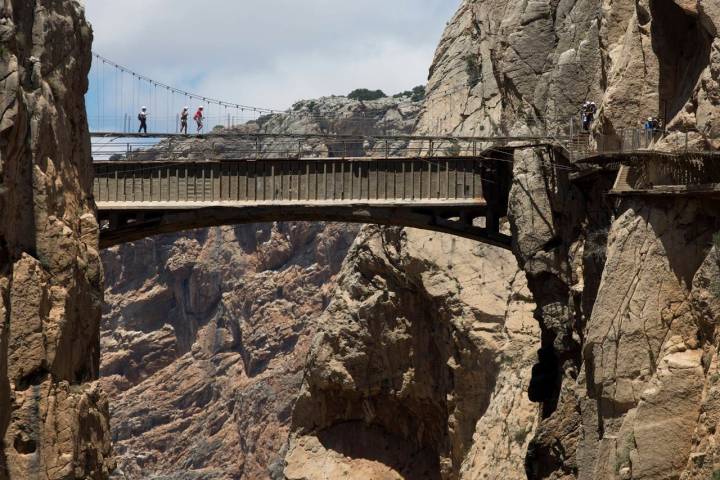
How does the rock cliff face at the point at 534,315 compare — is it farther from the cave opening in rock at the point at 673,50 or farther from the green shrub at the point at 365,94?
the green shrub at the point at 365,94

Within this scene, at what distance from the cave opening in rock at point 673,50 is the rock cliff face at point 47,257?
15194 millimetres

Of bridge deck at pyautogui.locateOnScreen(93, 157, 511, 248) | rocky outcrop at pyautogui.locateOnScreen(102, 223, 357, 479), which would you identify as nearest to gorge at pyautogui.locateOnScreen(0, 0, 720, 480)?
bridge deck at pyautogui.locateOnScreen(93, 157, 511, 248)

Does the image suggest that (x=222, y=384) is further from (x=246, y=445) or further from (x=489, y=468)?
(x=489, y=468)

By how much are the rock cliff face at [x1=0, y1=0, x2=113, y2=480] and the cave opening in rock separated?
15194 mm

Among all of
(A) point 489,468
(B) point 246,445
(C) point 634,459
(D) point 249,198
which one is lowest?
(B) point 246,445

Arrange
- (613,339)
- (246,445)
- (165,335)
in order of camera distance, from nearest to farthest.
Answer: (613,339)
(246,445)
(165,335)

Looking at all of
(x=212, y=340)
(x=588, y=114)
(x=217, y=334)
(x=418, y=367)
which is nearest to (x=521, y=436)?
(x=418, y=367)

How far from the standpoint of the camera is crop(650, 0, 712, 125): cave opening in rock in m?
48.7

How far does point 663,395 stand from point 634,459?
5.72 feet

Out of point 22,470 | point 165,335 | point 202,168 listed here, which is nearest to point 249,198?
point 202,168

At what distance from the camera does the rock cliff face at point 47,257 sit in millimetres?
46656

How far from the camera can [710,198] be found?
44969 mm

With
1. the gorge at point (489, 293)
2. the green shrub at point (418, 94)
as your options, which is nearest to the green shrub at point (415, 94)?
the green shrub at point (418, 94)

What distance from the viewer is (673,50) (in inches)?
1965
